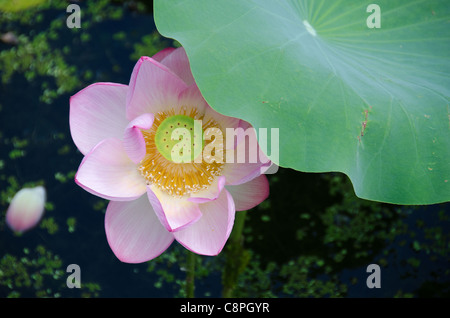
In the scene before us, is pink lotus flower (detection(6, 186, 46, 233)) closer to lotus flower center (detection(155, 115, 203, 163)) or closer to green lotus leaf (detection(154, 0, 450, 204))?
lotus flower center (detection(155, 115, 203, 163))

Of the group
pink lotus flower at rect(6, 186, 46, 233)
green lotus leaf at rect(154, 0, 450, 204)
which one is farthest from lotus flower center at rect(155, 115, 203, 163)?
pink lotus flower at rect(6, 186, 46, 233)

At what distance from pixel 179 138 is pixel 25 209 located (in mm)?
708

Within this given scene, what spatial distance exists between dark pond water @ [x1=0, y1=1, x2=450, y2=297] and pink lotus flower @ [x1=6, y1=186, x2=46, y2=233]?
0.02m

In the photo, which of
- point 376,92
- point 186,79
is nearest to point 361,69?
point 376,92

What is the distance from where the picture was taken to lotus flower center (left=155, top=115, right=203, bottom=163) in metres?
0.69

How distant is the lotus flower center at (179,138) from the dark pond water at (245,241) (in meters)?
0.55

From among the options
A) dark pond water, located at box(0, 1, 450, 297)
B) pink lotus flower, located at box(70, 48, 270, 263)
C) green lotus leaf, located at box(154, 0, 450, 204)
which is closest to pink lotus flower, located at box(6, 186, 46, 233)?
dark pond water, located at box(0, 1, 450, 297)

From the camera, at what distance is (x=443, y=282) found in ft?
3.80

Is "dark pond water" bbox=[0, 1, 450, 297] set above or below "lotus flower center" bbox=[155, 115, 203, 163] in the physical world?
below

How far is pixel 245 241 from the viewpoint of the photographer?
1186 mm

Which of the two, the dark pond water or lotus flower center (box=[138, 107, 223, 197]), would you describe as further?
the dark pond water

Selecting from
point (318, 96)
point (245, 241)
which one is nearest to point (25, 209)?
point (245, 241)

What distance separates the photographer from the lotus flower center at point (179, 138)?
0.69 meters

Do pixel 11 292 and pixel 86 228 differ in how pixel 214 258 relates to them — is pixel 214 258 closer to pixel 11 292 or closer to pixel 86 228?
pixel 86 228
